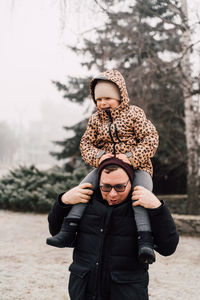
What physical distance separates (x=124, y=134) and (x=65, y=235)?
82 centimetres

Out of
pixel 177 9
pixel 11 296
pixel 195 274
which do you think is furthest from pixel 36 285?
pixel 177 9

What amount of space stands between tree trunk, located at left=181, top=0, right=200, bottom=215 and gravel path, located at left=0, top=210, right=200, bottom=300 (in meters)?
2.43

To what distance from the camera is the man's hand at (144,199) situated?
2023 millimetres

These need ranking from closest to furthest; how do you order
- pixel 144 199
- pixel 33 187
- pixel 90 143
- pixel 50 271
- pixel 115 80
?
pixel 144 199 → pixel 115 80 → pixel 90 143 → pixel 50 271 → pixel 33 187

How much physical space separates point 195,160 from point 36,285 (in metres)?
6.82

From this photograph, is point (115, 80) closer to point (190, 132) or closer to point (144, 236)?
point (144, 236)

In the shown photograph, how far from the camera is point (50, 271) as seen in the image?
528 cm

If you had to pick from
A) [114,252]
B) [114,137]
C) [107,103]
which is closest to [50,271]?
[114,252]

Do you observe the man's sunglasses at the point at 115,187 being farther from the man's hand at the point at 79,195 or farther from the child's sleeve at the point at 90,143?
the child's sleeve at the point at 90,143

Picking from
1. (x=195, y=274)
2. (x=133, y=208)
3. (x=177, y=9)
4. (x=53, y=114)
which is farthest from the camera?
(x=53, y=114)

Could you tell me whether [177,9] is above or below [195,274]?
above

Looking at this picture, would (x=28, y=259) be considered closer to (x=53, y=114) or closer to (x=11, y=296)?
(x=11, y=296)

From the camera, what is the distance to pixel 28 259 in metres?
5.93

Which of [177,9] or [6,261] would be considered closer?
[6,261]
